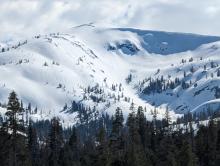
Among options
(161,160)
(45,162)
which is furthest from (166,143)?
(45,162)

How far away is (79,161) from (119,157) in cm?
3143

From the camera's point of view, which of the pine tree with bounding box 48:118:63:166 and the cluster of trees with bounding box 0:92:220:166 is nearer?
the cluster of trees with bounding box 0:92:220:166

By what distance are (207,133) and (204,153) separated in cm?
1128

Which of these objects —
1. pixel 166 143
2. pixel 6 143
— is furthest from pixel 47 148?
pixel 6 143

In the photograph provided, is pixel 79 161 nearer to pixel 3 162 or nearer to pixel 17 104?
pixel 3 162

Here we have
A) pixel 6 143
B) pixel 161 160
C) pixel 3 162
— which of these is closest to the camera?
pixel 6 143

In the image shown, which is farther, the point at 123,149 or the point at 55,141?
the point at 123,149

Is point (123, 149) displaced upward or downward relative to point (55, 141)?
downward

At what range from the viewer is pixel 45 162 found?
137000mm

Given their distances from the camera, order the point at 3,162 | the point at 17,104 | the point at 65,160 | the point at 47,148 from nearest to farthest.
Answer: the point at 17,104
the point at 3,162
the point at 65,160
the point at 47,148

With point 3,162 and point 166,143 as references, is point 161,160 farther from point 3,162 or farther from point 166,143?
point 3,162

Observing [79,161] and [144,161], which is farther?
[79,161]

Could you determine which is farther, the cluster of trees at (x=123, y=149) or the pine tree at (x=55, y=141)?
the pine tree at (x=55, y=141)

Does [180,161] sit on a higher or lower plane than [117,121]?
lower
